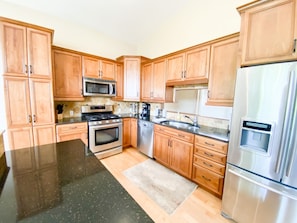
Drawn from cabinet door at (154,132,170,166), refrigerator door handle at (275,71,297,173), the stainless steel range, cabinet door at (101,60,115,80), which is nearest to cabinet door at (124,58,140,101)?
cabinet door at (101,60,115,80)

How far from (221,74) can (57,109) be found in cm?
323

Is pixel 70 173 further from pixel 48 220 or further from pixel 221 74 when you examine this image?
pixel 221 74

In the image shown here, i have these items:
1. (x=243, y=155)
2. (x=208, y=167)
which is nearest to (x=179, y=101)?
(x=208, y=167)

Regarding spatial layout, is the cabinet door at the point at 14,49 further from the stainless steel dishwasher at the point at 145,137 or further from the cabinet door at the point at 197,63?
the cabinet door at the point at 197,63

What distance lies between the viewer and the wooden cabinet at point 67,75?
263cm

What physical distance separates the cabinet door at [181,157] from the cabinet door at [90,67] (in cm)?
234

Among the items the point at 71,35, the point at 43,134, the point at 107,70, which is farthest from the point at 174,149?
the point at 71,35

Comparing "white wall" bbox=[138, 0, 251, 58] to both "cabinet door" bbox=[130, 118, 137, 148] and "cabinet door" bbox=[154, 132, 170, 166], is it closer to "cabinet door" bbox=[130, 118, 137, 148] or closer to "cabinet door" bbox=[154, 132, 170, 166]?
"cabinet door" bbox=[130, 118, 137, 148]

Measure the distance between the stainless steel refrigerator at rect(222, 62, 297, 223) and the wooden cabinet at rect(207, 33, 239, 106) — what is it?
0.50 m

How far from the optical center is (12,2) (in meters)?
2.40

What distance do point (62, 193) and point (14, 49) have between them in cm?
243

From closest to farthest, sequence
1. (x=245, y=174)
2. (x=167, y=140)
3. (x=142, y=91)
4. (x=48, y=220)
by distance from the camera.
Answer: (x=48, y=220) → (x=245, y=174) → (x=167, y=140) → (x=142, y=91)

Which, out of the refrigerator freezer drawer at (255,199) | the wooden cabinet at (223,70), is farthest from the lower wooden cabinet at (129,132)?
the refrigerator freezer drawer at (255,199)

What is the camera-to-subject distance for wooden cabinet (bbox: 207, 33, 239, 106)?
6.21ft
